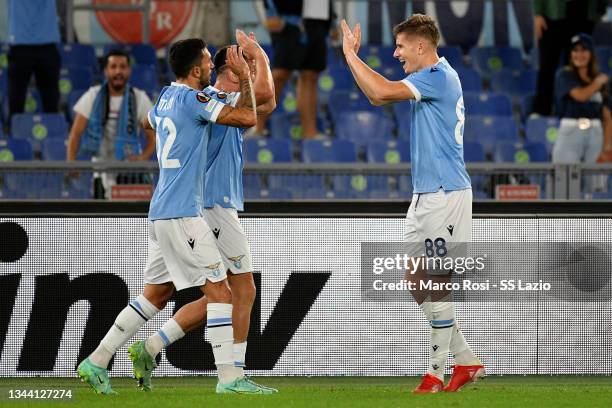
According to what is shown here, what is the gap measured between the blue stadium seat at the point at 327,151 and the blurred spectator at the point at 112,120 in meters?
2.27

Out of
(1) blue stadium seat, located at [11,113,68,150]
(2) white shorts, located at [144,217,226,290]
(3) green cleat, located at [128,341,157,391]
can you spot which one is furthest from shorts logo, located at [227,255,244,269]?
(1) blue stadium seat, located at [11,113,68,150]

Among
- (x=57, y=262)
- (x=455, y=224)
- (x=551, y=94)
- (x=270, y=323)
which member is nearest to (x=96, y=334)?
(x=57, y=262)

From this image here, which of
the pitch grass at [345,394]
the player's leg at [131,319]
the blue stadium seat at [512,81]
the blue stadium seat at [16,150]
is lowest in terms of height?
the pitch grass at [345,394]

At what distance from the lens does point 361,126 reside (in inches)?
622

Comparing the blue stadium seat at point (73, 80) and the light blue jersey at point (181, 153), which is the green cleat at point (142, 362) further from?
the blue stadium seat at point (73, 80)

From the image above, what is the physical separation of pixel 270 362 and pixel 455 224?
81.6 inches

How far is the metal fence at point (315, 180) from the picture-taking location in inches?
417

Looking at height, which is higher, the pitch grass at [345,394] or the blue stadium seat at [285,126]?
the blue stadium seat at [285,126]

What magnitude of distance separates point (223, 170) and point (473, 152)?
6428 millimetres

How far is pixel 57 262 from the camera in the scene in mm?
9422

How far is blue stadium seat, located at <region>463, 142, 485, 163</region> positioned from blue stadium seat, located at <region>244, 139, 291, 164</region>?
1.86 metres

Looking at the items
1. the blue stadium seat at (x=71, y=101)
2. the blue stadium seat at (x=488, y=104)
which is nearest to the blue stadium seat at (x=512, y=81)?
the blue stadium seat at (x=488, y=104)

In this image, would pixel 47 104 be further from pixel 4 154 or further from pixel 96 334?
pixel 96 334

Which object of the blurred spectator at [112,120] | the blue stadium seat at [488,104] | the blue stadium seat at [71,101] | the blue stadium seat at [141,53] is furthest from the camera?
the blue stadium seat at [141,53]
